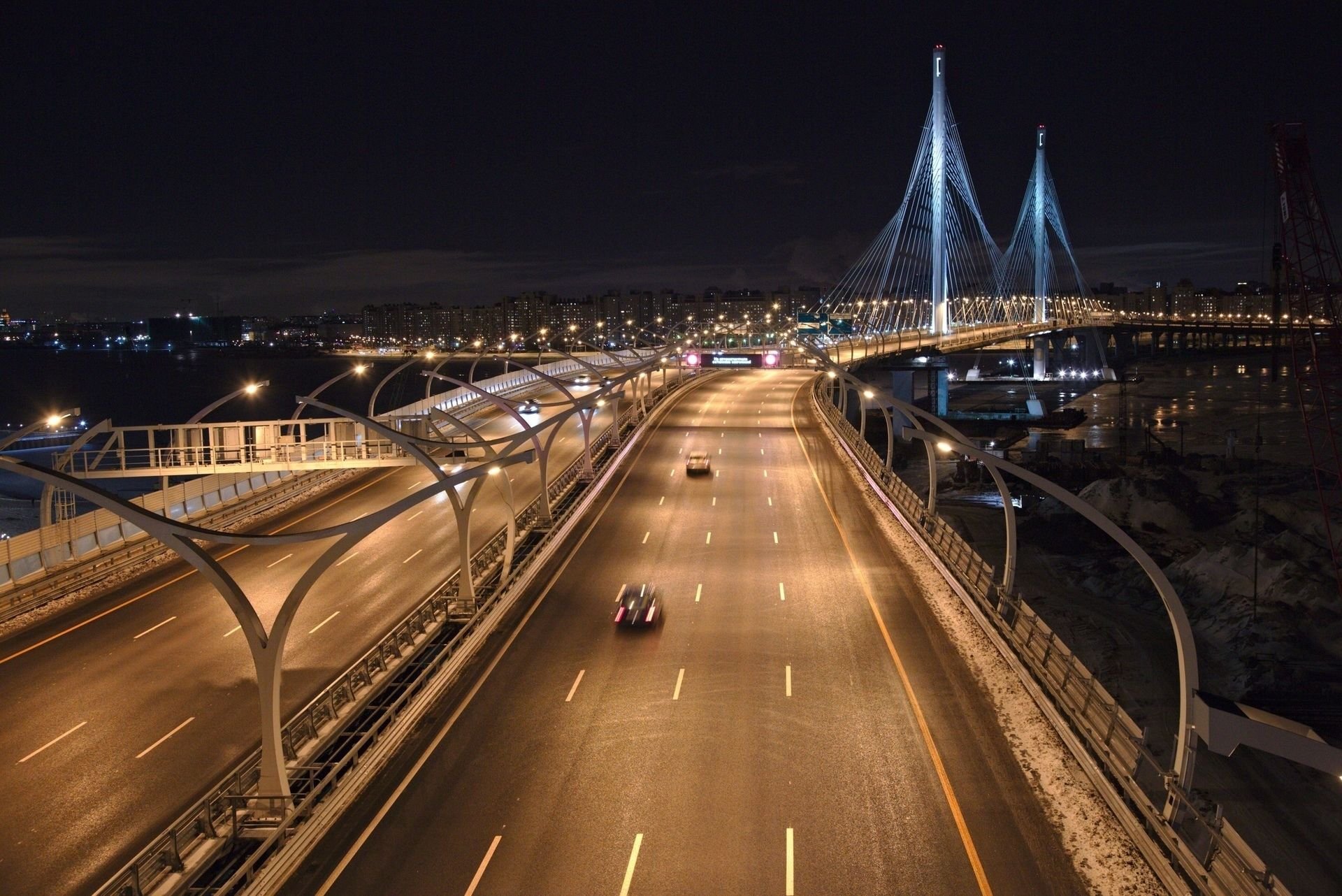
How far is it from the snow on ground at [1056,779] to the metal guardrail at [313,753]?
9664 millimetres

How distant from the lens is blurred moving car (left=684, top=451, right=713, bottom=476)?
1709 inches

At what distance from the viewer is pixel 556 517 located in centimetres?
3272

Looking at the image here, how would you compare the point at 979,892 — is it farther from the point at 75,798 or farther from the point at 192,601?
the point at 192,601

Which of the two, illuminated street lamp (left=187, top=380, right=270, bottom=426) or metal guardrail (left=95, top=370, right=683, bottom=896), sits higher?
illuminated street lamp (left=187, top=380, right=270, bottom=426)

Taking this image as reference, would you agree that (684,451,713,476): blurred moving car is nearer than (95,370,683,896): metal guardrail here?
No

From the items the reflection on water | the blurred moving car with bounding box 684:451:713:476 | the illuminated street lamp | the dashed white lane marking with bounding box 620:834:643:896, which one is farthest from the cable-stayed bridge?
the reflection on water

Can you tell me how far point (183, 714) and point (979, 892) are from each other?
1305 centimetres

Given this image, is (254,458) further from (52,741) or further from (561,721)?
(561,721)

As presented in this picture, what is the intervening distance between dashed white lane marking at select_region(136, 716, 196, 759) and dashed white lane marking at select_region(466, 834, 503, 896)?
6483mm

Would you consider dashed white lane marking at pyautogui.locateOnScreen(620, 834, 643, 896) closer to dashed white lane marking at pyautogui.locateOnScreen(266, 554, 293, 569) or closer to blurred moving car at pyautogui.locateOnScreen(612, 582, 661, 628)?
blurred moving car at pyautogui.locateOnScreen(612, 582, 661, 628)

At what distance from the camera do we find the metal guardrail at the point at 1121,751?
10.8 m

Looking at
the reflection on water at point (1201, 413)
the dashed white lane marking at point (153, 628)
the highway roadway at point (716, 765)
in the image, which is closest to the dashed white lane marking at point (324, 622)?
the dashed white lane marking at point (153, 628)

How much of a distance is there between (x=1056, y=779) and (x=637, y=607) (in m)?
10.3

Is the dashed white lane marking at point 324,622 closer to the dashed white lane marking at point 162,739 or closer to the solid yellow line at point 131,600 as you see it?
the solid yellow line at point 131,600
